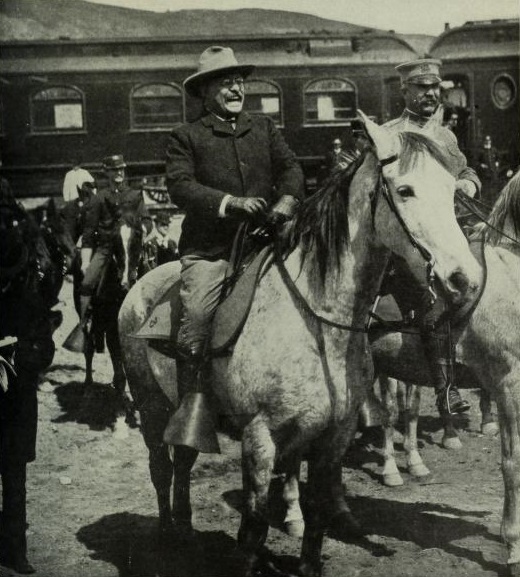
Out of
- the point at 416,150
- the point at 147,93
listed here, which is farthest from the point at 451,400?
the point at 147,93

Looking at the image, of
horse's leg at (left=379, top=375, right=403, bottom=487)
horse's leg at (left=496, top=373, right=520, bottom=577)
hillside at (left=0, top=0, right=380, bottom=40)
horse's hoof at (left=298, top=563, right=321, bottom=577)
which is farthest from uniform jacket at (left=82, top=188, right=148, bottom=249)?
hillside at (left=0, top=0, right=380, bottom=40)

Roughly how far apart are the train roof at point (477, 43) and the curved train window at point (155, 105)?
250 inches

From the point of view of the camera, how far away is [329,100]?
61.5ft

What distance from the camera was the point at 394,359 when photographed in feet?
17.8

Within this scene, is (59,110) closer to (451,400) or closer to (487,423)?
(487,423)

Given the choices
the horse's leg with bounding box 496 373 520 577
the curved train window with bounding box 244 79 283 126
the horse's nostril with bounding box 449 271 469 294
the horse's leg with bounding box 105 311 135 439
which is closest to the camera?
the horse's nostril with bounding box 449 271 469 294

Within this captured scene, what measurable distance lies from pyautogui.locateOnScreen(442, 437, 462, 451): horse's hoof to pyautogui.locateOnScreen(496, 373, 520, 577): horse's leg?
244 cm

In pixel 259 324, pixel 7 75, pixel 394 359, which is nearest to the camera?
pixel 259 324

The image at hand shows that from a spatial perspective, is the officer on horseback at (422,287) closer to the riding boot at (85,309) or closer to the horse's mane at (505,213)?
the horse's mane at (505,213)

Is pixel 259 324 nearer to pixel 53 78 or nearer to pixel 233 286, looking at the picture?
pixel 233 286

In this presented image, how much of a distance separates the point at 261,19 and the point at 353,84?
529 centimetres

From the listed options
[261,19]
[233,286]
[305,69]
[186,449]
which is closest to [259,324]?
[233,286]

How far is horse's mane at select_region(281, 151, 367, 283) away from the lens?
12.1 feet

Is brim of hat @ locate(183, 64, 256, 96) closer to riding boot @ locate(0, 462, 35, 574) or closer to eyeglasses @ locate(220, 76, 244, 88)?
eyeglasses @ locate(220, 76, 244, 88)
